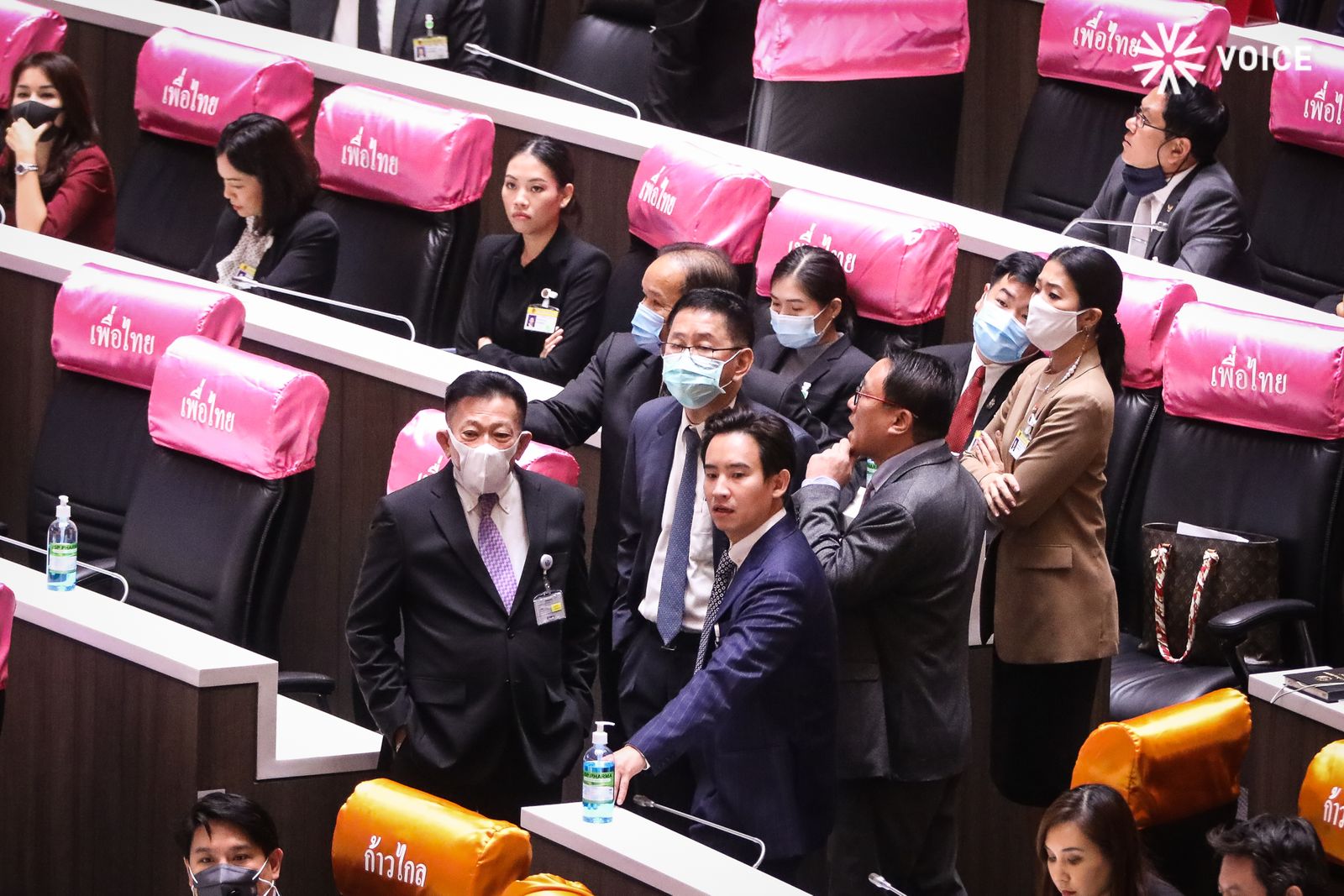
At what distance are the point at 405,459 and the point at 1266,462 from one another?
4.82 ft

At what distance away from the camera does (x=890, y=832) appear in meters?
3.11

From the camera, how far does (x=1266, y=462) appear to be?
12.4 ft

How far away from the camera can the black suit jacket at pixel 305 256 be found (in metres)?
4.44

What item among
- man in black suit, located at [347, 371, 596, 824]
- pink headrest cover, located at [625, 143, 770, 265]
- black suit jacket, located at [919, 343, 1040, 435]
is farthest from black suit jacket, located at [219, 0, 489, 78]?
man in black suit, located at [347, 371, 596, 824]

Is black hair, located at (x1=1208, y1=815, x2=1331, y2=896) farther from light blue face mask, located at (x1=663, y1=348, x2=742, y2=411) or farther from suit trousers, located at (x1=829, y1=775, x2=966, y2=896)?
light blue face mask, located at (x1=663, y1=348, x2=742, y2=411)

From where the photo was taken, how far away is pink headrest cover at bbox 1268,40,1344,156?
4527 mm

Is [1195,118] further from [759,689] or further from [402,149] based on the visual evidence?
[759,689]

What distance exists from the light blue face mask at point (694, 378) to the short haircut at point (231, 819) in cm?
84

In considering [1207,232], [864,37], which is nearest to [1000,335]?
[1207,232]

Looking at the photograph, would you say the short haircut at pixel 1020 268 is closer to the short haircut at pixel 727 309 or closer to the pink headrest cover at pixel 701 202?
the short haircut at pixel 727 309

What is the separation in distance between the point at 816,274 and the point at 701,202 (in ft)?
1.90

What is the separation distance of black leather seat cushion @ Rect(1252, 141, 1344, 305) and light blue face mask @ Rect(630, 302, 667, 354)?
71.3 inches

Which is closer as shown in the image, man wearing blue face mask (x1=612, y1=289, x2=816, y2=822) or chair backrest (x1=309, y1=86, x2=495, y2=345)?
man wearing blue face mask (x1=612, y1=289, x2=816, y2=822)

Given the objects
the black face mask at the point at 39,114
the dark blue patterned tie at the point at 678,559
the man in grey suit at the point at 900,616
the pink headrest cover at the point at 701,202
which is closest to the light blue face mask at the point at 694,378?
the dark blue patterned tie at the point at 678,559
